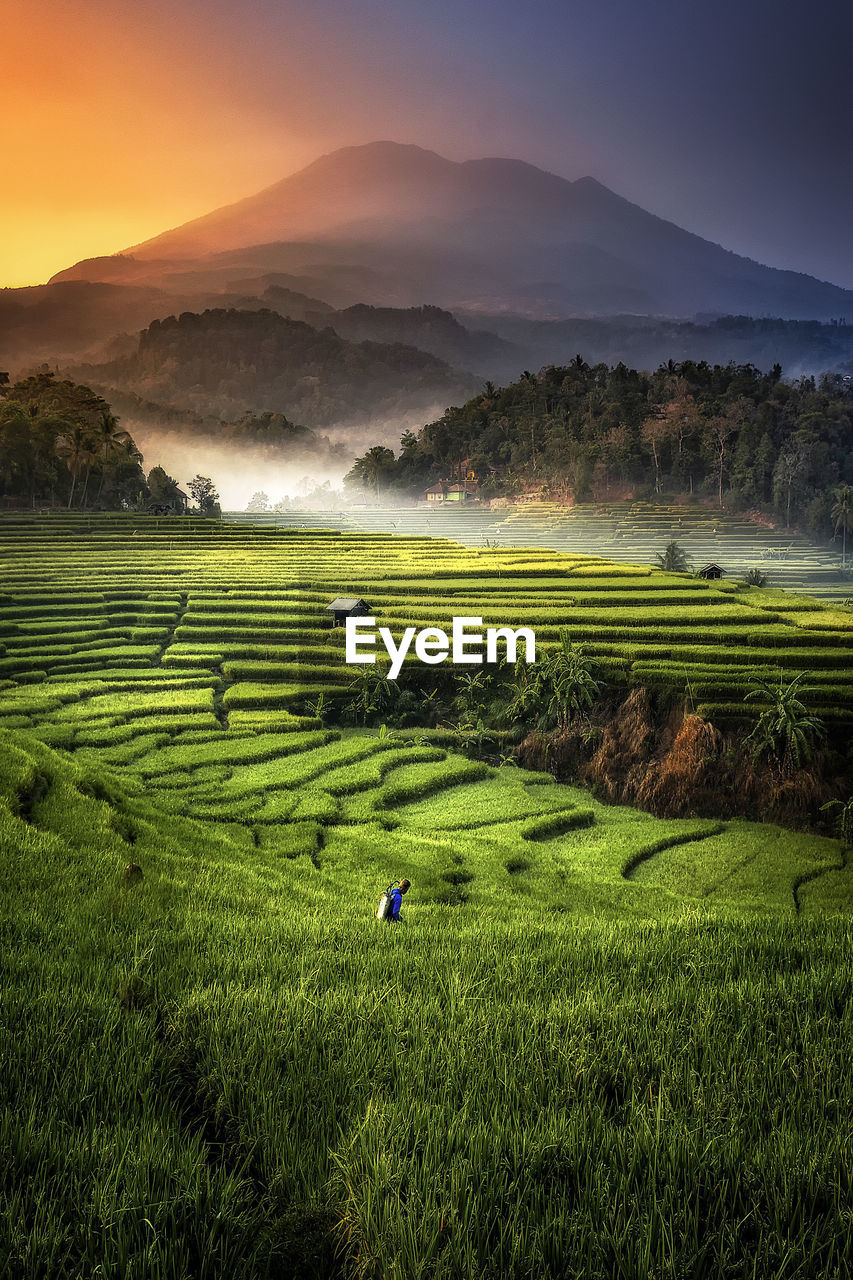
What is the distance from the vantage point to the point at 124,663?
60.8ft

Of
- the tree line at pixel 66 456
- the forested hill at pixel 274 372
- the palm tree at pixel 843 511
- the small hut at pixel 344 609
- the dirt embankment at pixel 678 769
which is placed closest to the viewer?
the dirt embankment at pixel 678 769

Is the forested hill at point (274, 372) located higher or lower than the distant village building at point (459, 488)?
higher

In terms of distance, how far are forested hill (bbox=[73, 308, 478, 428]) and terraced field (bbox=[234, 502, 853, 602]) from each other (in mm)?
67176

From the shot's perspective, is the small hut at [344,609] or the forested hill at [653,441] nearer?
the small hut at [344,609]

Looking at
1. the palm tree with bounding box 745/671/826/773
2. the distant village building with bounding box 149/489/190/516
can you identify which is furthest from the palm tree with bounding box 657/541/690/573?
the distant village building with bounding box 149/489/190/516

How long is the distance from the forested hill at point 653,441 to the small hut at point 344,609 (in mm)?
25743

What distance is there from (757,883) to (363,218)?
146125 millimetres

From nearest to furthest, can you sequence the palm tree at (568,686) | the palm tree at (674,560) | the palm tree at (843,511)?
the palm tree at (568,686) < the palm tree at (674,560) < the palm tree at (843,511)

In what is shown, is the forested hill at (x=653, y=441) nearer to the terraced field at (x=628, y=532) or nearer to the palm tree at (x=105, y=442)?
the terraced field at (x=628, y=532)

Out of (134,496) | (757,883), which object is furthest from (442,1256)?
(134,496)

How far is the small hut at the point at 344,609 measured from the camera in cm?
1994

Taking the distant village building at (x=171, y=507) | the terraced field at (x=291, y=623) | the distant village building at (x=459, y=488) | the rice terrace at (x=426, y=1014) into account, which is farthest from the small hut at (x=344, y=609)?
the distant village building at (x=459, y=488)

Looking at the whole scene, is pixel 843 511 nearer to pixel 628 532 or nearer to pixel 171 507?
pixel 628 532

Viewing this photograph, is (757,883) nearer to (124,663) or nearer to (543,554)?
(124,663)
